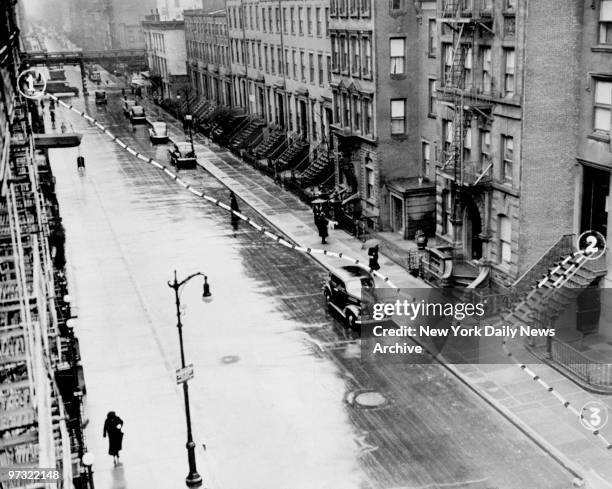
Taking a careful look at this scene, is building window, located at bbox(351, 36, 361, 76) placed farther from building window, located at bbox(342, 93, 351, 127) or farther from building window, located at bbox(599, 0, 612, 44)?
building window, located at bbox(599, 0, 612, 44)

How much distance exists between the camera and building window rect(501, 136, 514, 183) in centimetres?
3269

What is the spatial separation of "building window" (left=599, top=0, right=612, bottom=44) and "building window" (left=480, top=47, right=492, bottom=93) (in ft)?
16.2

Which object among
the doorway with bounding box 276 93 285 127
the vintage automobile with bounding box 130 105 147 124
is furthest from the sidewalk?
the vintage automobile with bounding box 130 105 147 124

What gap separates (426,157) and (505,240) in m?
14.5

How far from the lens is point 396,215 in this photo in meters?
47.0

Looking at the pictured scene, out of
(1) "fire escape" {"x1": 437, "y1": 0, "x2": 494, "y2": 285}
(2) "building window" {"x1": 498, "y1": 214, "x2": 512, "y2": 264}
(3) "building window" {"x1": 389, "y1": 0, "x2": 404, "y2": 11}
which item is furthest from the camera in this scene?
(3) "building window" {"x1": 389, "y1": 0, "x2": 404, "y2": 11}

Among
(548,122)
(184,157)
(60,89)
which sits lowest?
(184,157)

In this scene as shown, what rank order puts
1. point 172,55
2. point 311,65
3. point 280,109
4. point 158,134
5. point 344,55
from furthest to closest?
point 172,55
point 158,134
point 280,109
point 311,65
point 344,55

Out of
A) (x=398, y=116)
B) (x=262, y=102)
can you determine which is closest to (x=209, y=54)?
(x=262, y=102)

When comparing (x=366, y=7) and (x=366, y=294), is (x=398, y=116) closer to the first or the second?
(x=366, y=7)

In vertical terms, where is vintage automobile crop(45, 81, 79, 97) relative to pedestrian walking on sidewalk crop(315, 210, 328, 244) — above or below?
above

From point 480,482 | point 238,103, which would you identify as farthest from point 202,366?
point 238,103

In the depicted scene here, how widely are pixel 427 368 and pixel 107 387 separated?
11.3 m

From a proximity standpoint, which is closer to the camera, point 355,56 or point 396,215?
point 396,215
